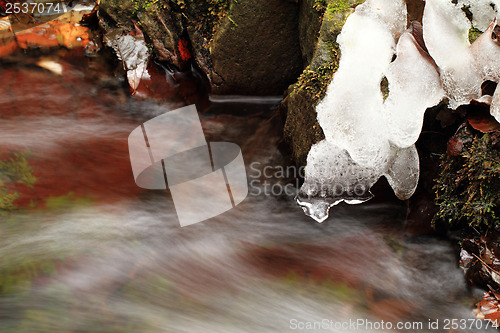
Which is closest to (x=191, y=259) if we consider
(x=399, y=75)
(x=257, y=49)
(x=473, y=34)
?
(x=399, y=75)

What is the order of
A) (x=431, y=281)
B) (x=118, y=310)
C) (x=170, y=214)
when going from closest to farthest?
(x=118, y=310)
(x=431, y=281)
(x=170, y=214)

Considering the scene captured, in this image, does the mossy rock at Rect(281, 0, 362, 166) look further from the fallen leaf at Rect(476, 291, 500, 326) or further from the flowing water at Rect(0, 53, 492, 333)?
the fallen leaf at Rect(476, 291, 500, 326)

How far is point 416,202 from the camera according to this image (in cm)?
264

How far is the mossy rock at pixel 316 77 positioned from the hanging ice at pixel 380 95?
0.54 ft

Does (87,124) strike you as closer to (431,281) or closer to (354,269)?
(354,269)

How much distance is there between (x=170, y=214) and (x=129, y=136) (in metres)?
0.87

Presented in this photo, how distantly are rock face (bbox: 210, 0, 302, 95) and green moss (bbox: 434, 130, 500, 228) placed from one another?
156 centimetres

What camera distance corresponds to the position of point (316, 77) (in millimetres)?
2596

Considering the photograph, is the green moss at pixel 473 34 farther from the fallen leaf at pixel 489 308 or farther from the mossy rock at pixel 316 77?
the fallen leaf at pixel 489 308

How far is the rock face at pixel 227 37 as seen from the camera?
10.8ft

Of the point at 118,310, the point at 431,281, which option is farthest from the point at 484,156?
the point at 118,310

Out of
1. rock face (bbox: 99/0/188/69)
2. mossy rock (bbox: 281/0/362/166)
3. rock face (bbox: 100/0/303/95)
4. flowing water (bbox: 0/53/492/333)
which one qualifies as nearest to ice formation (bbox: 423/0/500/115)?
mossy rock (bbox: 281/0/362/166)

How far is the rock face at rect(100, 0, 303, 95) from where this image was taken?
3.28 meters

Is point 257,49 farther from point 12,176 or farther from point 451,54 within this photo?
point 12,176
